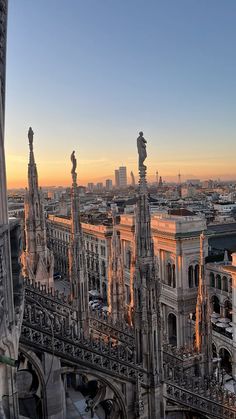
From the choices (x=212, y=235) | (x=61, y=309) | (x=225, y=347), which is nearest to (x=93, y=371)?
(x=61, y=309)

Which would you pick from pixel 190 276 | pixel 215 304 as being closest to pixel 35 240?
pixel 190 276

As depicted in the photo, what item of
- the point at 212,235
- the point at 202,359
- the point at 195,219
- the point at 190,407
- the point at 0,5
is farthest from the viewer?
the point at 212,235

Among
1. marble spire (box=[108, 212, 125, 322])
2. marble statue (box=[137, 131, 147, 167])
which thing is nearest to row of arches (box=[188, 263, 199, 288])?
marble spire (box=[108, 212, 125, 322])

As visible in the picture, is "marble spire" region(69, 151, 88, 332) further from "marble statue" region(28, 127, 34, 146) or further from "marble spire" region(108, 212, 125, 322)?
"marble spire" region(108, 212, 125, 322)

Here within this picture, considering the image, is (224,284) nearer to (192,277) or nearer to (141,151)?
(192,277)

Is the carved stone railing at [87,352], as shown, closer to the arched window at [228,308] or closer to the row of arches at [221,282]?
the row of arches at [221,282]

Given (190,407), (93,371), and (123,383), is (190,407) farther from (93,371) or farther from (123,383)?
(93,371)
